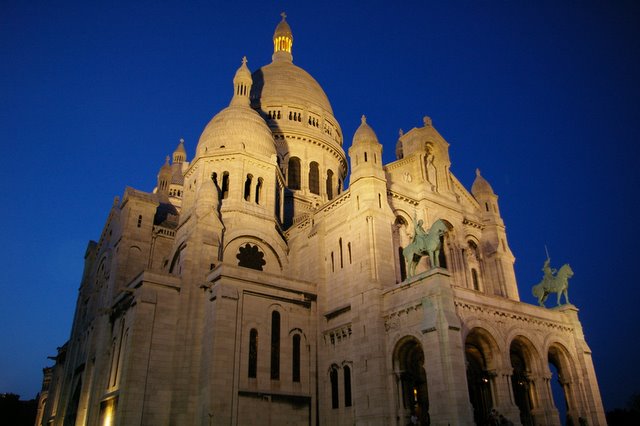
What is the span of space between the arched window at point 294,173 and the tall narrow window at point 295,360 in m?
22.7

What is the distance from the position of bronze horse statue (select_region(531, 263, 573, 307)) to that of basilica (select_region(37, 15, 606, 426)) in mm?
609

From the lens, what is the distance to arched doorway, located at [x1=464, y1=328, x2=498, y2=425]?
3064 centimetres

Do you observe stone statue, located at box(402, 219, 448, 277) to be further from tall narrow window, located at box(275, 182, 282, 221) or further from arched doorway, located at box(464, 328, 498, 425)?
tall narrow window, located at box(275, 182, 282, 221)

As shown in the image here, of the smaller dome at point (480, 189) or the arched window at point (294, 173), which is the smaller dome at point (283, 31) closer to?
the arched window at point (294, 173)

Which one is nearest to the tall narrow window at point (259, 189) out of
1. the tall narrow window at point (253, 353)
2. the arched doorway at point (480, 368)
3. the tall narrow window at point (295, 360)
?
the tall narrow window at point (295, 360)

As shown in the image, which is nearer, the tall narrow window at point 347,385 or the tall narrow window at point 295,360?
the tall narrow window at point 347,385

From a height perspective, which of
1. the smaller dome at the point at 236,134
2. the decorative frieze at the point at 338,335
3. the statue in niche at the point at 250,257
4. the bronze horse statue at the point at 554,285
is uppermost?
the smaller dome at the point at 236,134

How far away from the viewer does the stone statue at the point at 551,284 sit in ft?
120

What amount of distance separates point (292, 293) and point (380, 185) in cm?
1006

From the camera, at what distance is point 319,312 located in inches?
1467

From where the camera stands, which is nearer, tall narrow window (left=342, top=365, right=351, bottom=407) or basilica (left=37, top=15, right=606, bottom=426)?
basilica (left=37, top=15, right=606, bottom=426)

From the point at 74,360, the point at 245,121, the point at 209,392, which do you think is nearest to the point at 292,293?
the point at 209,392

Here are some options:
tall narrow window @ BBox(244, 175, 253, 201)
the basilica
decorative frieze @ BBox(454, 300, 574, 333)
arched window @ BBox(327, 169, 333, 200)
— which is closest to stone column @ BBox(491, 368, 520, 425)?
the basilica

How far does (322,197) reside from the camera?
5600cm
